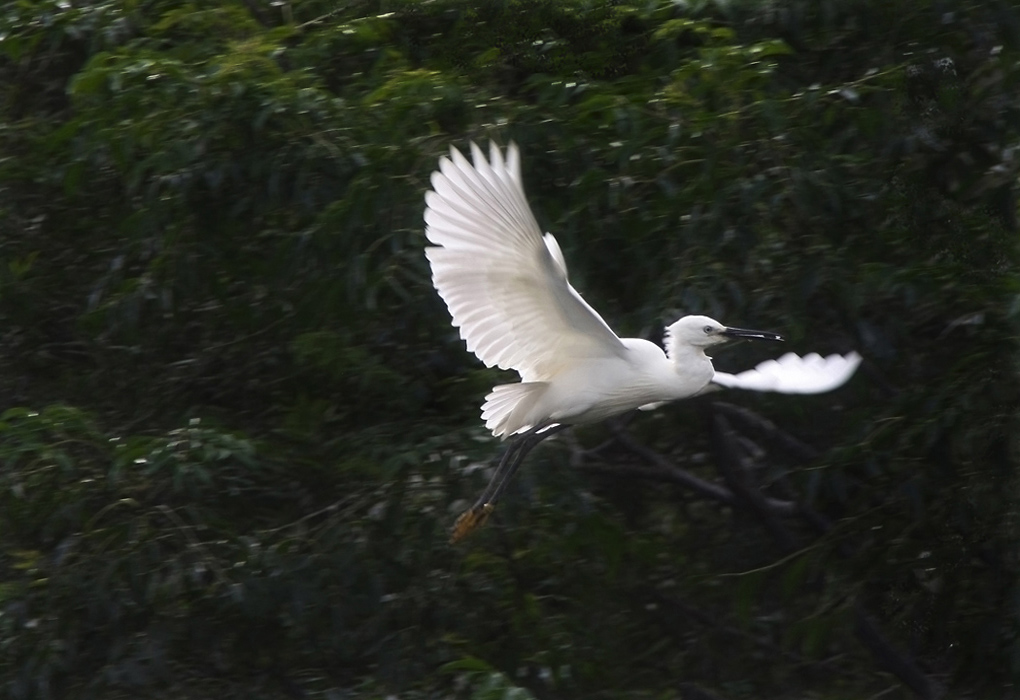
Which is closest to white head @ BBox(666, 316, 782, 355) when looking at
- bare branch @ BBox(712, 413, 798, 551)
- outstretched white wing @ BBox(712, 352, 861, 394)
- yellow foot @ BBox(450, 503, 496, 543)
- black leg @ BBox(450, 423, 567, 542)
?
outstretched white wing @ BBox(712, 352, 861, 394)

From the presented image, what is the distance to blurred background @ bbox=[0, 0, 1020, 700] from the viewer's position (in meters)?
3.69

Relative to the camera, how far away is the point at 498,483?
356cm

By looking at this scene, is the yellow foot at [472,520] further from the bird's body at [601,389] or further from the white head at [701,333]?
the white head at [701,333]

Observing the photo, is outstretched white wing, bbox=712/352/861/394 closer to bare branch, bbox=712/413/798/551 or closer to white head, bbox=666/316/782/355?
white head, bbox=666/316/782/355

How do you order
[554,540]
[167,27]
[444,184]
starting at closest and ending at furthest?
[444,184]
[554,540]
[167,27]

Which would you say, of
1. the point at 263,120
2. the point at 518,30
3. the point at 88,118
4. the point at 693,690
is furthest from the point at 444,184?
the point at 693,690

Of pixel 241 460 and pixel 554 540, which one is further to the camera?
pixel 554 540

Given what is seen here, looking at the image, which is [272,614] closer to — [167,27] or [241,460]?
[241,460]

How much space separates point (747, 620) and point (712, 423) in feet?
2.16

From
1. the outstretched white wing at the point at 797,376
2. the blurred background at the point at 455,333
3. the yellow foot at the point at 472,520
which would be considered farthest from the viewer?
the blurred background at the point at 455,333

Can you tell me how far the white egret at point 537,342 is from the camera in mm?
3068

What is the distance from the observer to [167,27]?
4.13 m

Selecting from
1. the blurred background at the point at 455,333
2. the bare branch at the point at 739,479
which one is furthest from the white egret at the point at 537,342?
the bare branch at the point at 739,479

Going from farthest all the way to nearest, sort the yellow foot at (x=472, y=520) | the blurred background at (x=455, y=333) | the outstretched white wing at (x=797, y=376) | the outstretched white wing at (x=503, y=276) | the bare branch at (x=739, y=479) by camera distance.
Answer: the bare branch at (x=739, y=479)
the blurred background at (x=455, y=333)
the yellow foot at (x=472, y=520)
the outstretched white wing at (x=797, y=376)
the outstretched white wing at (x=503, y=276)
